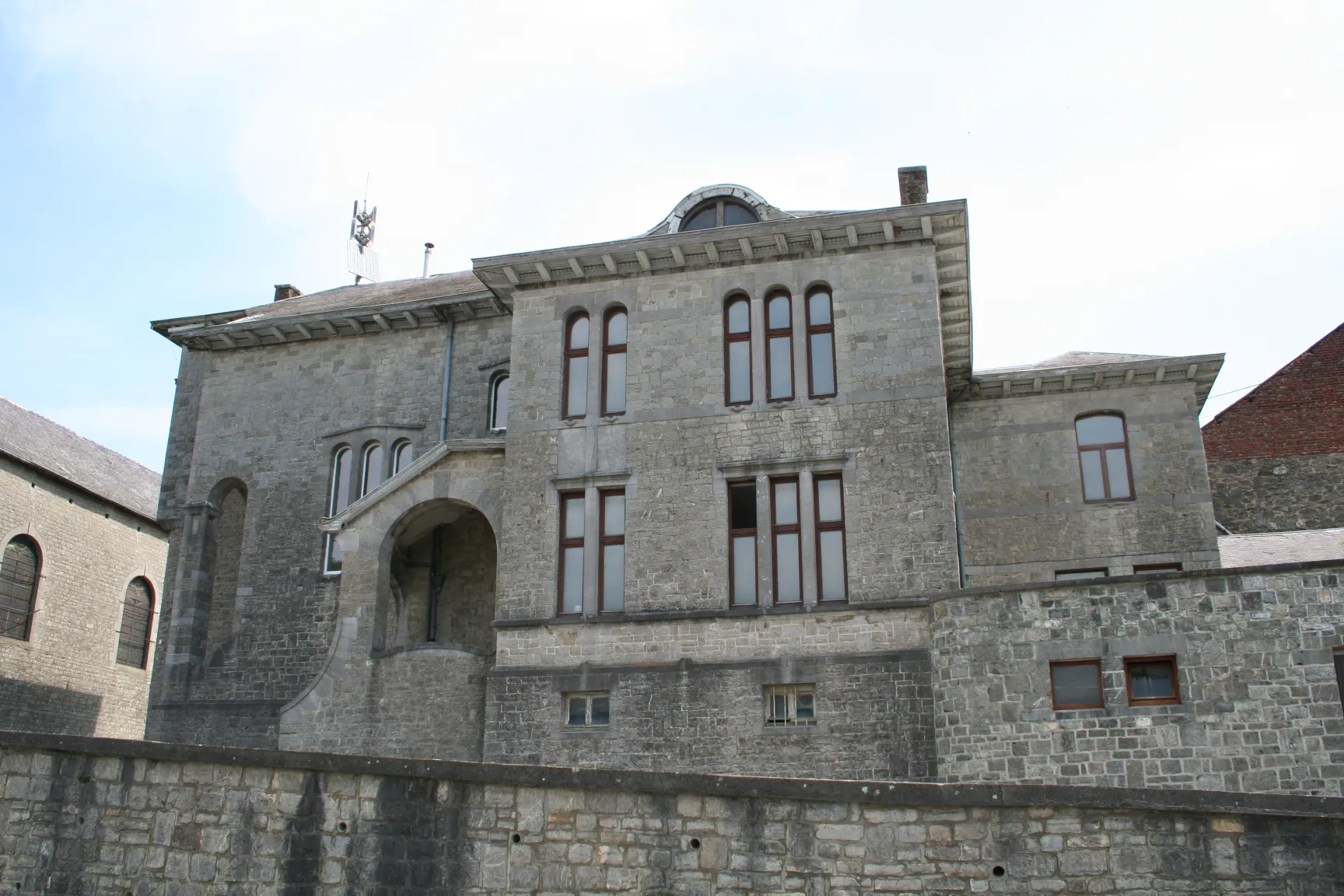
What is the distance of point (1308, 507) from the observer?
2992cm

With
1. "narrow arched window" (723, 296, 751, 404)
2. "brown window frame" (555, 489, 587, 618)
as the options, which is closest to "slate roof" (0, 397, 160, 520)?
"brown window frame" (555, 489, 587, 618)

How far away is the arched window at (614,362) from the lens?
21.8m

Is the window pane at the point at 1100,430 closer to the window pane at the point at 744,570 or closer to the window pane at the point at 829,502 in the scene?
the window pane at the point at 829,502

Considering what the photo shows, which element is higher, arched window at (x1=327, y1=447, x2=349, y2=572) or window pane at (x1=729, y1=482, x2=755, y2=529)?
arched window at (x1=327, y1=447, x2=349, y2=572)

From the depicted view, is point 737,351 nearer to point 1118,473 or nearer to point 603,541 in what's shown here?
point 603,541

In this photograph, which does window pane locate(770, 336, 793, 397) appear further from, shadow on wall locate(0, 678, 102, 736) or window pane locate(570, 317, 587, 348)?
shadow on wall locate(0, 678, 102, 736)

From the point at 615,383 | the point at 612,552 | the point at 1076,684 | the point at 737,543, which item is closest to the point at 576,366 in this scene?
the point at 615,383

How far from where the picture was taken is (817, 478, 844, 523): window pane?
20.2m

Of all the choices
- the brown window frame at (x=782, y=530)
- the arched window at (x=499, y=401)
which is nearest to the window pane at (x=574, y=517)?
the brown window frame at (x=782, y=530)

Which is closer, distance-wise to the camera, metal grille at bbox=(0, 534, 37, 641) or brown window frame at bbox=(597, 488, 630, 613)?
brown window frame at bbox=(597, 488, 630, 613)

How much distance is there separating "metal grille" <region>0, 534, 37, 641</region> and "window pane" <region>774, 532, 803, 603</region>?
69.3ft

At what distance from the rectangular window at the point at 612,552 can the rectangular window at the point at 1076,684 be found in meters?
6.74

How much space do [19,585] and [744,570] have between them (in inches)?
832

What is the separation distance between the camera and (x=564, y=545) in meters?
21.1
